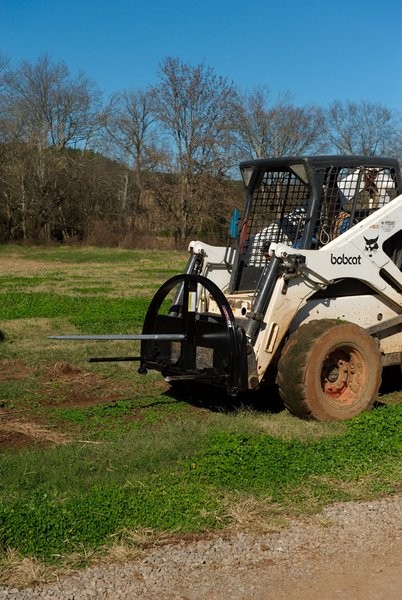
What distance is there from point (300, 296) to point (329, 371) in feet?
2.79

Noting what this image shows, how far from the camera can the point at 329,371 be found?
317 inches

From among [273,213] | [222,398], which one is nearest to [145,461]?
[222,398]

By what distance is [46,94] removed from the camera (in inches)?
2035

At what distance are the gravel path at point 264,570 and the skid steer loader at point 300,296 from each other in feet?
8.38

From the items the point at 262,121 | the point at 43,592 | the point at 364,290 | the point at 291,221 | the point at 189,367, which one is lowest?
the point at 43,592

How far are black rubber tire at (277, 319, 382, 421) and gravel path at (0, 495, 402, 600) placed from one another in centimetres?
243

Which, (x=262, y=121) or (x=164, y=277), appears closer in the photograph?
(x=164, y=277)

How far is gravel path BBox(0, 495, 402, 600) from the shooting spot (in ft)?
14.1

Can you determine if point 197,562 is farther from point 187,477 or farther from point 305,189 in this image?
point 305,189

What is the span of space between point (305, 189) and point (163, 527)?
479 centimetres

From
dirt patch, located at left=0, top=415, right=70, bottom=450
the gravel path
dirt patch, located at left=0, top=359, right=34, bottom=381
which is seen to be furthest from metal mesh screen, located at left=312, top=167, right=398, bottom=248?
dirt patch, located at left=0, top=359, right=34, bottom=381

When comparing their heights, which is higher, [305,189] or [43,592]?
[305,189]

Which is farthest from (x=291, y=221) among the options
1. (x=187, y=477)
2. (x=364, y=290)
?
(x=187, y=477)

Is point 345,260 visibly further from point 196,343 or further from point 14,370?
point 14,370
